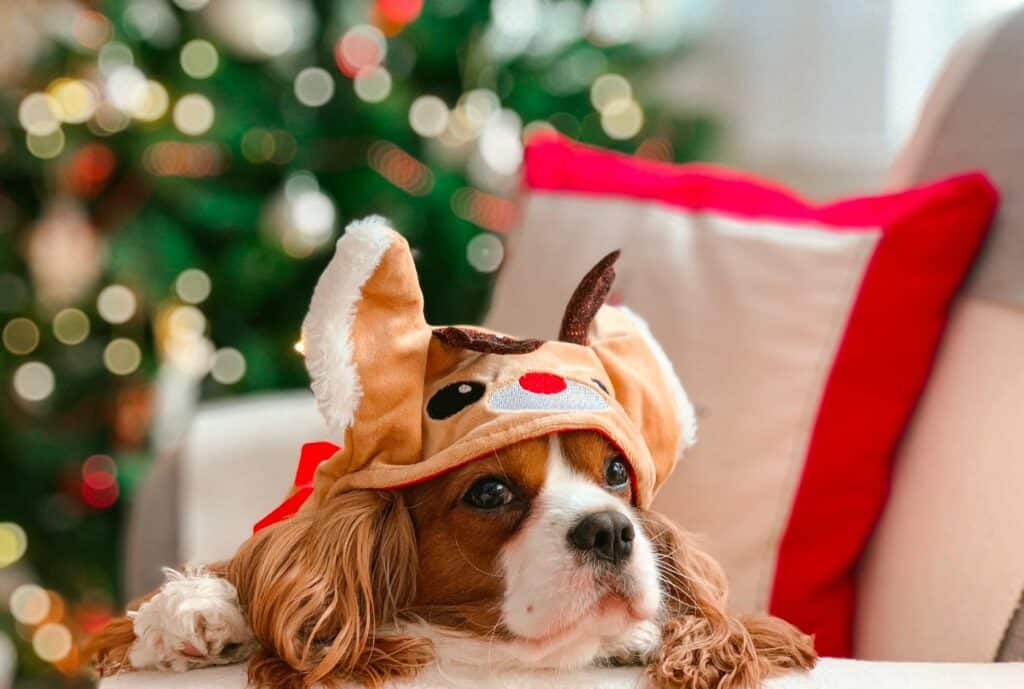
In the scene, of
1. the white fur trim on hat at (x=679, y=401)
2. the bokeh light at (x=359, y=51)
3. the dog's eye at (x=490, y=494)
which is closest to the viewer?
the dog's eye at (x=490, y=494)

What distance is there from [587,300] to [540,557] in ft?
0.71

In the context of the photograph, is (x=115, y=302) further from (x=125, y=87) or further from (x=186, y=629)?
(x=186, y=629)

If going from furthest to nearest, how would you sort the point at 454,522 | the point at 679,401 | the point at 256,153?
the point at 256,153 → the point at 679,401 → the point at 454,522

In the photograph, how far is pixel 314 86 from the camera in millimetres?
2002

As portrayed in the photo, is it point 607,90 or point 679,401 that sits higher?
point 607,90

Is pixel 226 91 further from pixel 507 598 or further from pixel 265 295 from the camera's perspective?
pixel 507 598

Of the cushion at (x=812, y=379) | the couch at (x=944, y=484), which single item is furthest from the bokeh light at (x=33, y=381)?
the cushion at (x=812, y=379)

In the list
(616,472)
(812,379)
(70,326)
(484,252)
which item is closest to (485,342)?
(616,472)

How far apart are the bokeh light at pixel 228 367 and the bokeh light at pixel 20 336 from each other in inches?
13.6

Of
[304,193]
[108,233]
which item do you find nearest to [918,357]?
[304,193]

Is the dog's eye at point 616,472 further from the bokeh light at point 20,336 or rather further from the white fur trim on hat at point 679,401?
the bokeh light at point 20,336

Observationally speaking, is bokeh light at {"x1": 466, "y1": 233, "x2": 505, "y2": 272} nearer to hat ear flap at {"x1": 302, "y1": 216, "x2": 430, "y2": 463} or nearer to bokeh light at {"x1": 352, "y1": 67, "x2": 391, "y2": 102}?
bokeh light at {"x1": 352, "y1": 67, "x2": 391, "y2": 102}

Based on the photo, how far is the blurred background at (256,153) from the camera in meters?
1.93

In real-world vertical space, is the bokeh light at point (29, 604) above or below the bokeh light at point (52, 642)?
above
